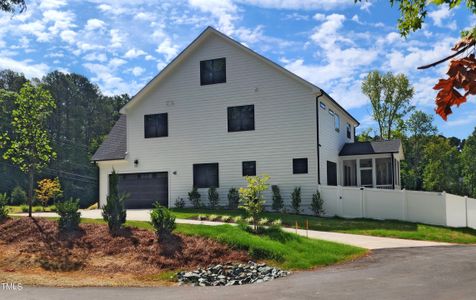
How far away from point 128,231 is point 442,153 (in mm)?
46503

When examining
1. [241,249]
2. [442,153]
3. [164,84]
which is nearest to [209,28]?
[164,84]

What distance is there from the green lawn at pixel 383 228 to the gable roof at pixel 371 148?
701 centimetres

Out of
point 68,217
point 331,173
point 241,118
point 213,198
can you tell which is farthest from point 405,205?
point 68,217

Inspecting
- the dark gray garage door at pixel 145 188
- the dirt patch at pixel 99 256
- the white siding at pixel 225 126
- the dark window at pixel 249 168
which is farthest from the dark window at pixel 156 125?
the dirt patch at pixel 99 256

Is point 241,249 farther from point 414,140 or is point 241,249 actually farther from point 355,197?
point 414,140

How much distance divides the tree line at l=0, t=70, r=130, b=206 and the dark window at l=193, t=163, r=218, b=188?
29016 mm

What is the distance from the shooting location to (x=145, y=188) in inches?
1188

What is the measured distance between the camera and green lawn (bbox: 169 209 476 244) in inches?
803

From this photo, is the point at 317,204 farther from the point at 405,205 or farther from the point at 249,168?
the point at 249,168

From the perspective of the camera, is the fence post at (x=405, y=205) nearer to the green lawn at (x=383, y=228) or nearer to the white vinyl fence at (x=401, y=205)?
the white vinyl fence at (x=401, y=205)

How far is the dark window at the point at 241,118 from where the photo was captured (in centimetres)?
2791

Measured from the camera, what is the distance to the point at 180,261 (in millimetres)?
13969

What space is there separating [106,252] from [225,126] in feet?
48.5

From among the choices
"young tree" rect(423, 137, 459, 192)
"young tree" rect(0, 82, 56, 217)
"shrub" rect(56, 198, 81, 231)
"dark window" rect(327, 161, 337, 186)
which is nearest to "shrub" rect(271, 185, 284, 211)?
"dark window" rect(327, 161, 337, 186)
